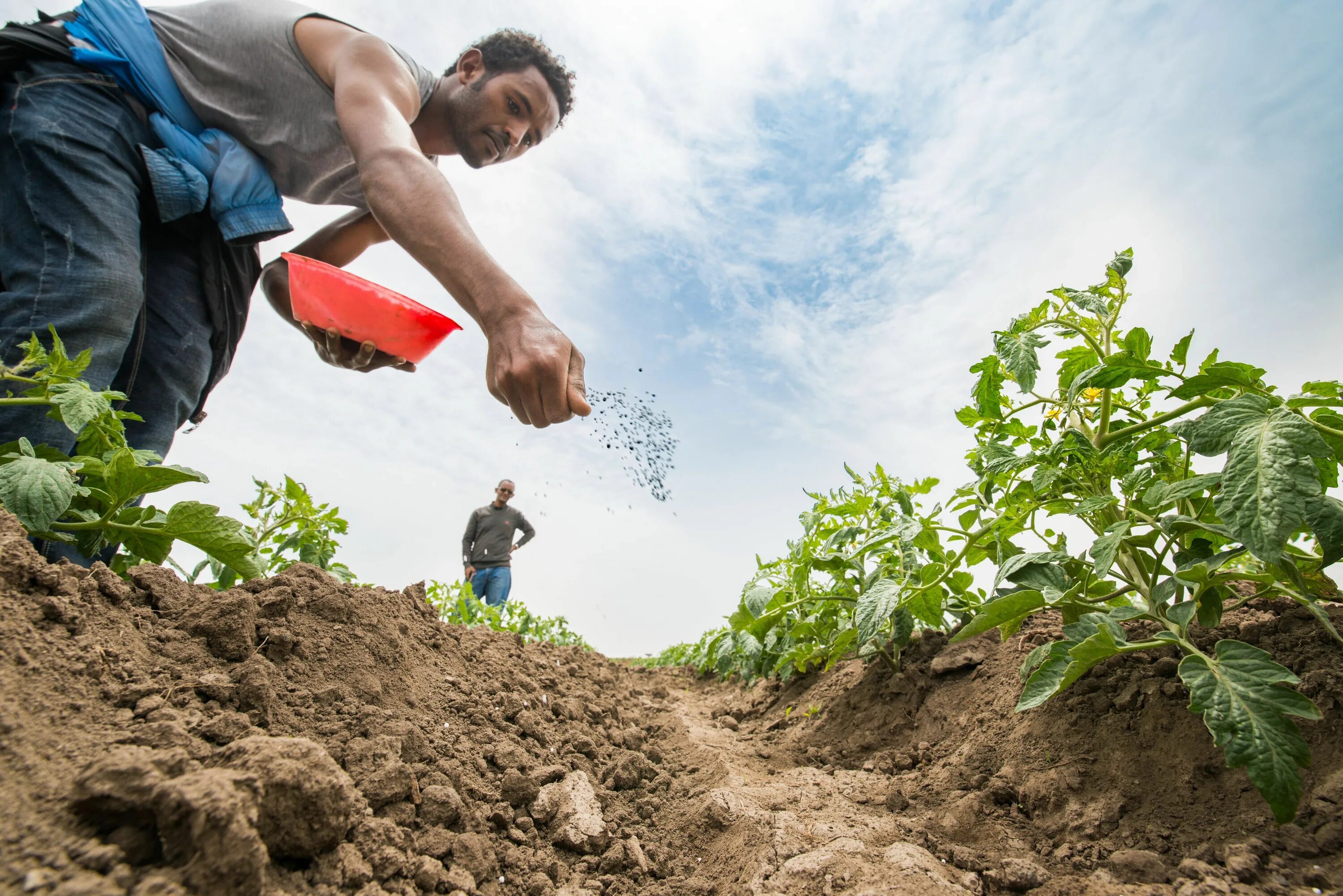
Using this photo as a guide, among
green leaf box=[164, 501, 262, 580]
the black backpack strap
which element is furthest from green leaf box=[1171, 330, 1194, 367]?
the black backpack strap

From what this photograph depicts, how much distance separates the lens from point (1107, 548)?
1.32 metres

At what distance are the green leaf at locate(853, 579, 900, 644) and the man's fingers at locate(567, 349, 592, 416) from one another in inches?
33.5

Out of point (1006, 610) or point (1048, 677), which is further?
point (1006, 610)

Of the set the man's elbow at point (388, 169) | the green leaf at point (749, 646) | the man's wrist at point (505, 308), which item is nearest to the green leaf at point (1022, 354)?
the man's wrist at point (505, 308)

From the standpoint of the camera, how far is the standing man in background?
28.1 ft

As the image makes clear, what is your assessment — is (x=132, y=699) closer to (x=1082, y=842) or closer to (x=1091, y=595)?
(x=1082, y=842)

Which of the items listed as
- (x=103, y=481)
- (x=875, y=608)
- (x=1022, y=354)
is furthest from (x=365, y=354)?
(x=1022, y=354)

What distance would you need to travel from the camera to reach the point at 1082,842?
1188mm

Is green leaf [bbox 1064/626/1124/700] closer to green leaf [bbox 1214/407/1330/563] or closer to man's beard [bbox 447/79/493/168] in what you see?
green leaf [bbox 1214/407/1330/563]

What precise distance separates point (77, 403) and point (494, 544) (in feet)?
24.4

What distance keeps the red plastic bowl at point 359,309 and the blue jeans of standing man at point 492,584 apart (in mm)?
6741

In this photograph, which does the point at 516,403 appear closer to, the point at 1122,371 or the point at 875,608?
the point at 875,608

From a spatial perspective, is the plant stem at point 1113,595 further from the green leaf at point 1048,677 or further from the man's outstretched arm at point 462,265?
the man's outstretched arm at point 462,265

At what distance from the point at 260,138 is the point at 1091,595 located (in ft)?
10.7
